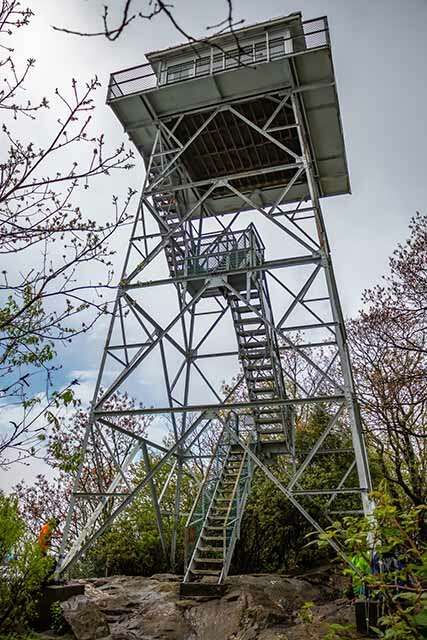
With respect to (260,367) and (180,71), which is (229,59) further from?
Result: (260,367)

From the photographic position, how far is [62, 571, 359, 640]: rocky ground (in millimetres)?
6762

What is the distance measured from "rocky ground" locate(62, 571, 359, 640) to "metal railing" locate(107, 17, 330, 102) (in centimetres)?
1078

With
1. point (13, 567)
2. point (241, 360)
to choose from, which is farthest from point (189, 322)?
point (13, 567)

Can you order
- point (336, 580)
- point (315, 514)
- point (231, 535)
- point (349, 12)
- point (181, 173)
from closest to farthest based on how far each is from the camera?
point (349, 12)
point (231, 535)
point (336, 580)
point (315, 514)
point (181, 173)

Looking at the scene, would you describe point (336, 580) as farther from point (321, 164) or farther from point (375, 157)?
point (321, 164)

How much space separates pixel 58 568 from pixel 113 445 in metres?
9.08

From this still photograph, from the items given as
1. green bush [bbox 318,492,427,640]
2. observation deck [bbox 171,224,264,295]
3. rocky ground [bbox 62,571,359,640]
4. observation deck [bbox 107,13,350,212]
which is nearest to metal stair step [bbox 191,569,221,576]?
rocky ground [bbox 62,571,359,640]

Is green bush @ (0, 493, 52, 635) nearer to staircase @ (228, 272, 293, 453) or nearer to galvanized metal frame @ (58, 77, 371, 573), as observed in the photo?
galvanized metal frame @ (58, 77, 371, 573)

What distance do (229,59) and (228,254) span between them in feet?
14.5

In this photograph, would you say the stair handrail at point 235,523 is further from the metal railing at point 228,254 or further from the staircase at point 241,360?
the metal railing at point 228,254

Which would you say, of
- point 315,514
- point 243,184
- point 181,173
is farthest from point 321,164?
point 315,514

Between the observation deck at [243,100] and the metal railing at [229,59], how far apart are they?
23 mm

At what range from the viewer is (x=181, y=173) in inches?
519

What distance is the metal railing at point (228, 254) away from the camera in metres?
10.6
